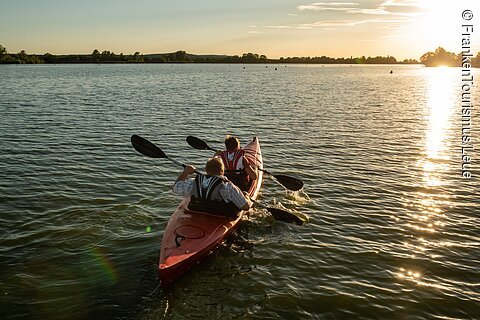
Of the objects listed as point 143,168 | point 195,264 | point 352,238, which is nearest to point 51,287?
point 195,264

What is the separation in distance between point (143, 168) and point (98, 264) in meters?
6.46

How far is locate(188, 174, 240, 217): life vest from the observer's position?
7.80 meters

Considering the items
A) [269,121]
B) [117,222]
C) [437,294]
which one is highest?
[269,121]

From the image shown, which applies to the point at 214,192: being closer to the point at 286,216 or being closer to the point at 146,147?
the point at 286,216

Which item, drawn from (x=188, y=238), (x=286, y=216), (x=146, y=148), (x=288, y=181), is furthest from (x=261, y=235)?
(x=146, y=148)

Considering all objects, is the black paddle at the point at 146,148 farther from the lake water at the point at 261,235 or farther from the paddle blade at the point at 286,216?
the paddle blade at the point at 286,216

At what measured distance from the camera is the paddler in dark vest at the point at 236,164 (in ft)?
32.9

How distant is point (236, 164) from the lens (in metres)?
10.2

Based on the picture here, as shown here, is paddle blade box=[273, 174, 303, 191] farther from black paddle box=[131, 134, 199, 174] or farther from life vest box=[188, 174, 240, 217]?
black paddle box=[131, 134, 199, 174]

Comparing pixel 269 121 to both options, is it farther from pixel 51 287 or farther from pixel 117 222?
pixel 51 287

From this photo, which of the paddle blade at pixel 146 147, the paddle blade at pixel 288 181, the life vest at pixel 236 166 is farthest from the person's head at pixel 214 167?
the paddle blade at pixel 288 181

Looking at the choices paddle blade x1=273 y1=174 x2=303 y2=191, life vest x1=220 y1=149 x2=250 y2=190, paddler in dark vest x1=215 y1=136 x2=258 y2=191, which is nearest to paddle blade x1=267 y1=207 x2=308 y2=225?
paddler in dark vest x1=215 y1=136 x2=258 y2=191

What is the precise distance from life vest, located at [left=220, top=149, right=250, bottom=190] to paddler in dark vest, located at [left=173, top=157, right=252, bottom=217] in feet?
6.61

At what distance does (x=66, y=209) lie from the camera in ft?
33.1
